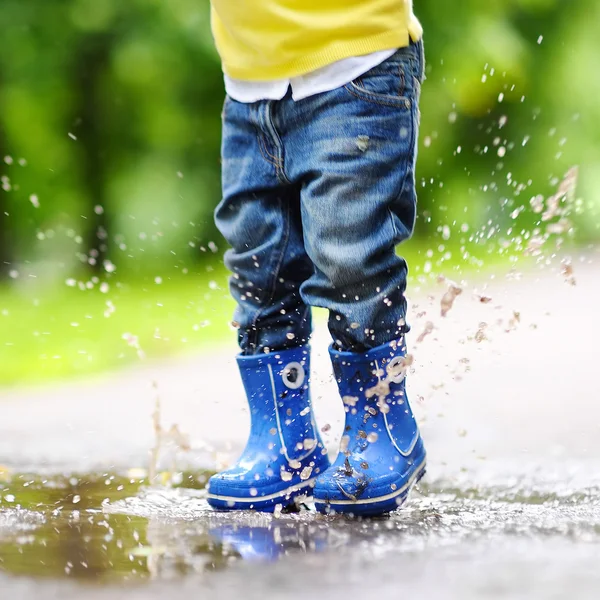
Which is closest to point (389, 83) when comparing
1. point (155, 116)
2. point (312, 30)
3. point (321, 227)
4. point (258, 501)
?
point (312, 30)

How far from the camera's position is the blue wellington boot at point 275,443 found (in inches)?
74.8

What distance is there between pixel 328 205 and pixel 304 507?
1.79 feet

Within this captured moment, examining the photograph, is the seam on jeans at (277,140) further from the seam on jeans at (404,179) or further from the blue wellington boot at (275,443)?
the blue wellington boot at (275,443)

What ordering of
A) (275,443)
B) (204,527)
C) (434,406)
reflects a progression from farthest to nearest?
(434,406) < (275,443) < (204,527)

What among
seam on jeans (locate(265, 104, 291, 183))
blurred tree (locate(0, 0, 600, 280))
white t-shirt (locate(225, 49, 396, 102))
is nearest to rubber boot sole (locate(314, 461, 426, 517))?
seam on jeans (locate(265, 104, 291, 183))

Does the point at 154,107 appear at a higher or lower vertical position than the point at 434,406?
higher

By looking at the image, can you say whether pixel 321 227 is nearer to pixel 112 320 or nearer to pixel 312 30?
pixel 312 30

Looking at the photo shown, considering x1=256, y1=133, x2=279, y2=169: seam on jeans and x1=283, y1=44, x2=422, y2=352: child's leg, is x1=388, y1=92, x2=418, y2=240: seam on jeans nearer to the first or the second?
x1=283, y1=44, x2=422, y2=352: child's leg

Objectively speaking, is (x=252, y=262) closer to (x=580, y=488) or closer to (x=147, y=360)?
(x=580, y=488)

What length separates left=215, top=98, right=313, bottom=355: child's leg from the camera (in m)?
1.96

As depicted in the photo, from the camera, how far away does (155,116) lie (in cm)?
719

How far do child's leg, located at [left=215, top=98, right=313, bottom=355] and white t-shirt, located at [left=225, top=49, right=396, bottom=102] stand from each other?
5 centimetres

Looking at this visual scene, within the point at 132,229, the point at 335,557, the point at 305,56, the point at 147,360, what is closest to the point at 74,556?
the point at 335,557

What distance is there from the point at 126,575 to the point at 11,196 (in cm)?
633
